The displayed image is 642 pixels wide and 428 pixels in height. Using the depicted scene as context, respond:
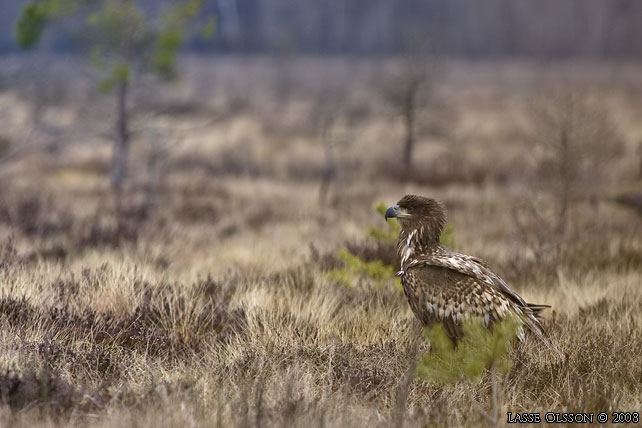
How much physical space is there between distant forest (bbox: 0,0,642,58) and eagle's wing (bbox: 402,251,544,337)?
51.0 metres

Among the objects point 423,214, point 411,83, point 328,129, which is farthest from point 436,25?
point 423,214

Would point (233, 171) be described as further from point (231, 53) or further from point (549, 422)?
point (231, 53)

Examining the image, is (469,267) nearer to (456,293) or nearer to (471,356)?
(456,293)

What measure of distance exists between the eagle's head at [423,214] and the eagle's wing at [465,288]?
0.28 meters

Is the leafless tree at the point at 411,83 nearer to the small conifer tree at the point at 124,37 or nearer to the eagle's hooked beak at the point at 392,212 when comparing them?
the small conifer tree at the point at 124,37

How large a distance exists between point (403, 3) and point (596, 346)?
59.9 metres

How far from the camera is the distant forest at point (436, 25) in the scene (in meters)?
55.1

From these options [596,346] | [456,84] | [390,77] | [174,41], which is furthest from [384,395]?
[456,84]

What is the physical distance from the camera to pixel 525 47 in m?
59.5

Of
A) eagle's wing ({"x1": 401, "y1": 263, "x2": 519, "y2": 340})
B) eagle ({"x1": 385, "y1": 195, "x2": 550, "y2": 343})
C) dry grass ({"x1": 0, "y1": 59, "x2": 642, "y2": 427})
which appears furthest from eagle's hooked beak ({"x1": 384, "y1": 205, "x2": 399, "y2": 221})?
dry grass ({"x1": 0, "y1": 59, "x2": 642, "y2": 427})

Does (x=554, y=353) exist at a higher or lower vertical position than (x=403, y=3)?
lower

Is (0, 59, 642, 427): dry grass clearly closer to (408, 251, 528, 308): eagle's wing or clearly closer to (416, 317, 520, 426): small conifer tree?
(416, 317, 520, 426): small conifer tree

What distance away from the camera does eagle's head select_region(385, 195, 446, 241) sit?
409 centimetres

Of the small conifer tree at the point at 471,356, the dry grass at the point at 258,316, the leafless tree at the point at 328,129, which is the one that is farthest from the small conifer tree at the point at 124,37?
the small conifer tree at the point at 471,356
